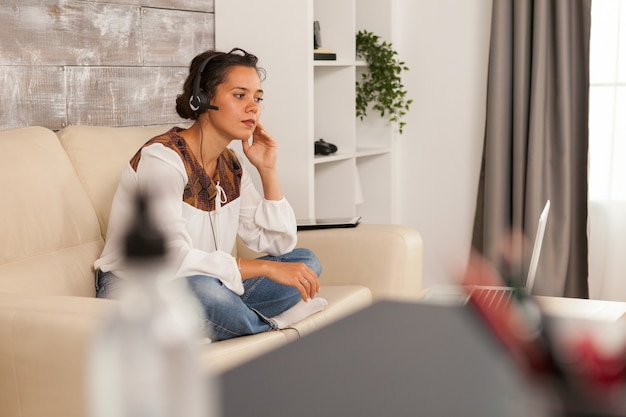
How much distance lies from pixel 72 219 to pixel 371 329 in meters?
1.61

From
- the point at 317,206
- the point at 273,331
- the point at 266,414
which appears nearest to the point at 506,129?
the point at 317,206

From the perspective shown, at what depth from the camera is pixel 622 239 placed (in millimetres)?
3943

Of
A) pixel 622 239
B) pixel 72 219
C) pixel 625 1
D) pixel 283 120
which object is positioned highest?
pixel 625 1

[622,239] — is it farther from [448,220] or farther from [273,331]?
[273,331]

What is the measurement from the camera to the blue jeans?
2133mm

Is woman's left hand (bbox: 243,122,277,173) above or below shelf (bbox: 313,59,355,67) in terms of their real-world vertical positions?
below

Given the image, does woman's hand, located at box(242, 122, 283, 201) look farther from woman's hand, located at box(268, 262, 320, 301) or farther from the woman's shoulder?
woman's hand, located at box(268, 262, 320, 301)

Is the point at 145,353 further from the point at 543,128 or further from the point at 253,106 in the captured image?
the point at 543,128

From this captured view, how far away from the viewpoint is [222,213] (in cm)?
254

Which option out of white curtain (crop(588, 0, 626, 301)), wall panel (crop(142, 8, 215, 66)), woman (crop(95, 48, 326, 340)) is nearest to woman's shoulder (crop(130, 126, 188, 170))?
woman (crop(95, 48, 326, 340))

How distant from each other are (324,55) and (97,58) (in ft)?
3.50

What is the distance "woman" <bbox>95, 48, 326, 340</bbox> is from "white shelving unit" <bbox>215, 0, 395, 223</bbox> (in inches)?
25.6

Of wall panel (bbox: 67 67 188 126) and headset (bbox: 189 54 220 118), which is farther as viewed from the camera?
wall panel (bbox: 67 67 188 126)

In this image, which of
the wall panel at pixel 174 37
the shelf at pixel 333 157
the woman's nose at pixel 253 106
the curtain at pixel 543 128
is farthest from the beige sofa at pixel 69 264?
the curtain at pixel 543 128
